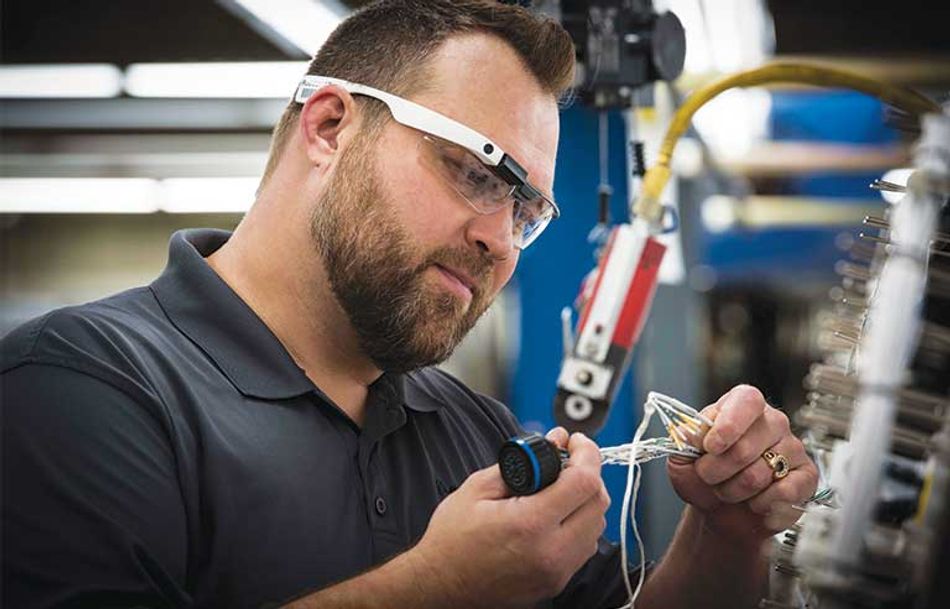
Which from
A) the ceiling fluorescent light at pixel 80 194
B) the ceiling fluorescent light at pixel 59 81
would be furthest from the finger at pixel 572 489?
the ceiling fluorescent light at pixel 80 194

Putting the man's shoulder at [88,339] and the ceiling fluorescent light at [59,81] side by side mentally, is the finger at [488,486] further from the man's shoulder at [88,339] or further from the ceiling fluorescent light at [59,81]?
the ceiling fluorescent light at [59,81]

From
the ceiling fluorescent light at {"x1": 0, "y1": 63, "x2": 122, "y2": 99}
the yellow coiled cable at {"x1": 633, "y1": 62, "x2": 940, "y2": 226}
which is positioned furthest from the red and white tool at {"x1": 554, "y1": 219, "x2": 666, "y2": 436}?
the ceiling fluorescent light at {"x1": 0, "y1": 63, "x2": 122, "y2": 99}

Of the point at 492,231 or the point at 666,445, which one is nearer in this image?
the point at 666,445

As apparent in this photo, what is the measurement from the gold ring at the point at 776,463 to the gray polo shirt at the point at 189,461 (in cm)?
46

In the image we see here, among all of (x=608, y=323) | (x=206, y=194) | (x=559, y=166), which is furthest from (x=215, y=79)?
(x=608, y=323)

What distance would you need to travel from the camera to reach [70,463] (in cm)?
117

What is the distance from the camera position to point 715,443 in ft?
4.64

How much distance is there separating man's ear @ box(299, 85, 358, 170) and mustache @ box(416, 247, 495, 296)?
0.23 m

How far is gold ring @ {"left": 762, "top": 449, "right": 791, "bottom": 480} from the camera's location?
1462 mm

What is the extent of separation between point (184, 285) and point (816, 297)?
6339 mm

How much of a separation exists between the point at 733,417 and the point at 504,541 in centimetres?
43

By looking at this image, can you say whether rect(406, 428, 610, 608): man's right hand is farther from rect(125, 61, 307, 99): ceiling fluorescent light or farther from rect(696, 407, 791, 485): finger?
rect(125, 61, 307, 99): ceiling fluorescent light

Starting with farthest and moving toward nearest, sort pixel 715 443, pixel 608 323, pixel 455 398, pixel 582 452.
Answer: pixel 608 323 < pixel 455 398 < pixel 715 443 < pixel 582 452

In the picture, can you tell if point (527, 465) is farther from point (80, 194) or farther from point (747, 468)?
point (80, 194)
